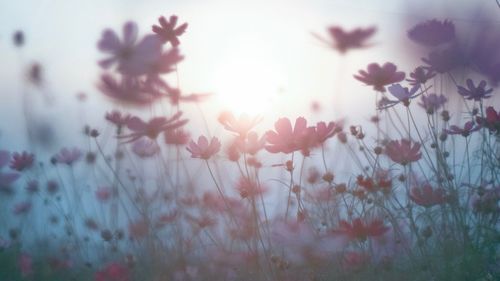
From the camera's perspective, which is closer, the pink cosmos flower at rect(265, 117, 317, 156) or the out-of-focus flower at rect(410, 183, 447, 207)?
the pink cosmos flower at rect(265, 117, 317, 156)

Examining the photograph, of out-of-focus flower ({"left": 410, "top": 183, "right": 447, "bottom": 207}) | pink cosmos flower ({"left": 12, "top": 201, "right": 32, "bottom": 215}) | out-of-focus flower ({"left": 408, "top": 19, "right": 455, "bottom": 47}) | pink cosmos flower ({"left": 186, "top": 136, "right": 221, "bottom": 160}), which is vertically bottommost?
out-of-focus flower ({"left": 410, "top": 183, "right": 447, "bottom": 207})

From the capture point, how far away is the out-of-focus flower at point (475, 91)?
1.55 meters

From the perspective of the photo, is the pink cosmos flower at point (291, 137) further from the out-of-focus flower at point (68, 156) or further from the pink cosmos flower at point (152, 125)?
the out-of-focus flower at point (68, 156)

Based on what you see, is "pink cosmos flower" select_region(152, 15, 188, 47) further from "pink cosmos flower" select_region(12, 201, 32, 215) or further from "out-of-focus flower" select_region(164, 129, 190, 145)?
"pink cosmos flower" select_region(12, 201, 32, 215)

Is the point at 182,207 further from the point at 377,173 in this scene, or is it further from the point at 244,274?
the point at 377,173

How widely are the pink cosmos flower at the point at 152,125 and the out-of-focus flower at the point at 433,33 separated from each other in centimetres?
58

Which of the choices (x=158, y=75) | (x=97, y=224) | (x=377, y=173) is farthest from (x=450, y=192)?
(x=97, y=224)

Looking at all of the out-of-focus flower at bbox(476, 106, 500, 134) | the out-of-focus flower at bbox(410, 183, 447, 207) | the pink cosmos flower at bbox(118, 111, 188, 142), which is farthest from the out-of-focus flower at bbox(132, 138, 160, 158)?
the out-of-focus flower at bbox(476, 106, 500, 134)

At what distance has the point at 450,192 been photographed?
55.7 inches

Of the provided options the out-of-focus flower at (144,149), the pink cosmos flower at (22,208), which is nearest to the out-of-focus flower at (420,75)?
the out-of-focus flower at (144,149)

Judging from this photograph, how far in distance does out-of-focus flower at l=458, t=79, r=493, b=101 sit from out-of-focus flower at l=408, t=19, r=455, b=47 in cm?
13

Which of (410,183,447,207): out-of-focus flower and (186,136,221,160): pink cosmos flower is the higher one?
(186,136,221,160): pink cosmos flower

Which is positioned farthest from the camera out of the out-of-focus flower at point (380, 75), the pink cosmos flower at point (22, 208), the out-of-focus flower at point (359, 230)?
the pink cosmos flower at point (22, 208)

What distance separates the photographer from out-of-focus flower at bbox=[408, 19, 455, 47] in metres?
1.62
